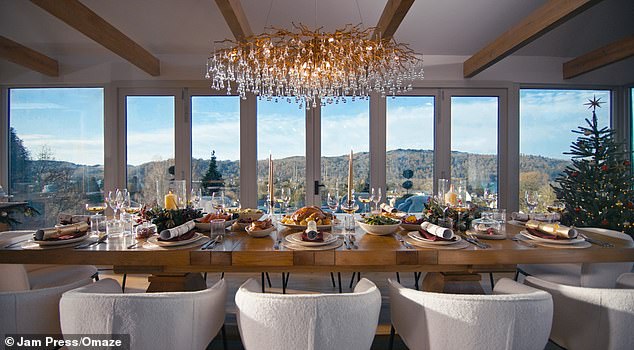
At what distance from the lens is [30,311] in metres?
1.34

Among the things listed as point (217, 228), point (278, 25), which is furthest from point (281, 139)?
point (217, 228)

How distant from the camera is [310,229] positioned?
1.62 meters

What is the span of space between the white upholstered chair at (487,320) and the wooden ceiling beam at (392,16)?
200 centimetres

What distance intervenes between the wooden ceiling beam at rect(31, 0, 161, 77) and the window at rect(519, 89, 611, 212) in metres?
4.59

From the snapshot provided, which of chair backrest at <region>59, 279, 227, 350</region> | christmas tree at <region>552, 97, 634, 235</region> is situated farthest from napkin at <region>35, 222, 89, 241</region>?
christmas tree at <region>552, 97, 634, 235</region>

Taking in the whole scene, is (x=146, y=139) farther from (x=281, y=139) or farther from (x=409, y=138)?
(x=409, y=138)

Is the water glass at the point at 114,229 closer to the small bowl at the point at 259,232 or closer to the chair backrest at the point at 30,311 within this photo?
the chair backrest at the point at 30,311

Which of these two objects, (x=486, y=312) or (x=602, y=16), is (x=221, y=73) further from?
(x=602, y=16)

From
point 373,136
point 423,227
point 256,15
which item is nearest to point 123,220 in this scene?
point 423,227

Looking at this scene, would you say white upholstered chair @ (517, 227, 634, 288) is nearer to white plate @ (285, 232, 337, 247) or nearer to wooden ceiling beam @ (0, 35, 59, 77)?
white plate @ (285, 232, 337, 247)

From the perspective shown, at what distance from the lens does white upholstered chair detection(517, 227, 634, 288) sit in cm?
179

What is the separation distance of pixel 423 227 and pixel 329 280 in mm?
1681

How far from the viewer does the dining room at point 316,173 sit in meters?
1.19

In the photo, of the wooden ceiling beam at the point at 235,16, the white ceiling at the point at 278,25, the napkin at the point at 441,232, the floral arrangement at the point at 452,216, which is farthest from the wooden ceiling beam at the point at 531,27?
the wooden ceiling beam at the point at 235,16
